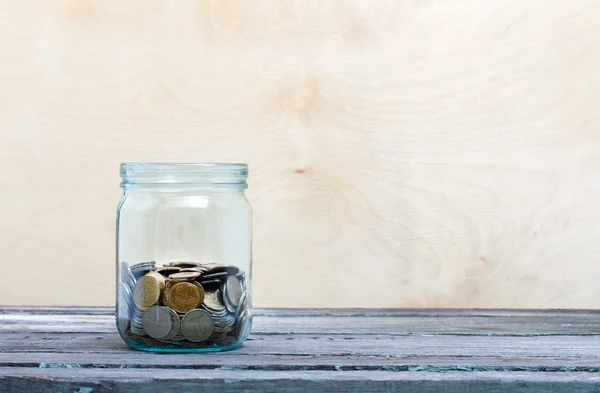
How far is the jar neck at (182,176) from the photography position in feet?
2.86

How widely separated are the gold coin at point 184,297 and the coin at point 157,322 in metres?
0.01

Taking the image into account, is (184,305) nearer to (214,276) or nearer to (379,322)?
(214,276)

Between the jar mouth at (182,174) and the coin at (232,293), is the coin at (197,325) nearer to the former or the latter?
the coin at (232,293)

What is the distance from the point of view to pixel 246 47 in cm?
129

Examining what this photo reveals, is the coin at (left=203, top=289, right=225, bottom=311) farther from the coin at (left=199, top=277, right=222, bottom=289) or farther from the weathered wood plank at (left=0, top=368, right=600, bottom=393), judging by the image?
the weathered wood plank at (left=0, top=368, right=600, bottom=393)

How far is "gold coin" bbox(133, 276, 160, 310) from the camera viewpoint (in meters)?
0.81

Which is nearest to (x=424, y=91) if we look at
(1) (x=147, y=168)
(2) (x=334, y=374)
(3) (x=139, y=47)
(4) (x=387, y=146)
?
(4) (x=387, y=146)

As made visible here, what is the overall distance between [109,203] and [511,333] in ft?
2.27

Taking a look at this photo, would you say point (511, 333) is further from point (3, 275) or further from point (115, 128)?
point (3, 275)

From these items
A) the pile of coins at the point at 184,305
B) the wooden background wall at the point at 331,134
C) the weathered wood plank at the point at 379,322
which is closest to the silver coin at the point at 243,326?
the pile of coins at the point at 184,305

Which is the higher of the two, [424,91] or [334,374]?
[424,91]

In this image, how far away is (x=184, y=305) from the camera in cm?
80

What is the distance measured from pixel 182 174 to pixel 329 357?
26 cm

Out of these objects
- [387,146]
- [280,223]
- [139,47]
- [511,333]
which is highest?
[139,47]
